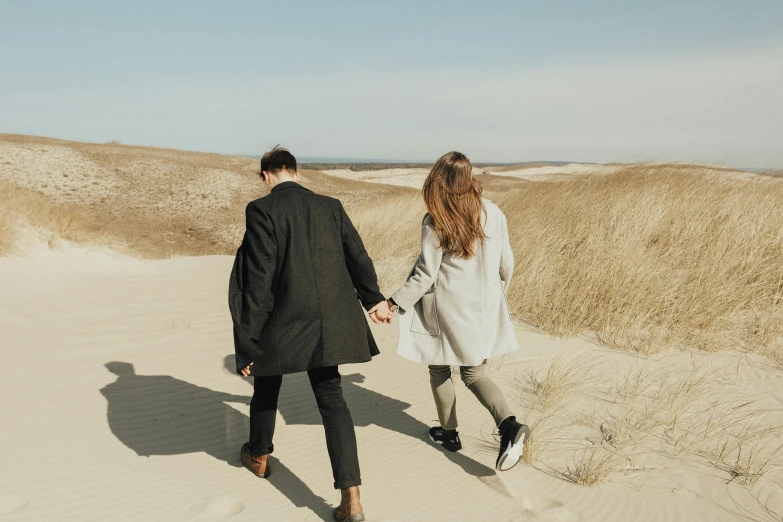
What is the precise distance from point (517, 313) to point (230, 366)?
3326 mm

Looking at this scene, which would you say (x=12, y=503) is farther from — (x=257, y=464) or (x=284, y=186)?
(x=284, y=186)

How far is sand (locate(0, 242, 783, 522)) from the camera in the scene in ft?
10.5

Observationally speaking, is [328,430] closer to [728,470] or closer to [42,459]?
[42,459]

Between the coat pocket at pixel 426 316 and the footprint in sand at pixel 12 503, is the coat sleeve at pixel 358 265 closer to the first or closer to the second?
the coat pocket at pixel 426 316

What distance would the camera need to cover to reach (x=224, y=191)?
1886 cm

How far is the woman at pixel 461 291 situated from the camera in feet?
10.8

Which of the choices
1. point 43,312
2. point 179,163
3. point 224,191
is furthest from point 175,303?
point 179,163

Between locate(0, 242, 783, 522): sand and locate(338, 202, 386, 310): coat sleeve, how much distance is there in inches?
46.7

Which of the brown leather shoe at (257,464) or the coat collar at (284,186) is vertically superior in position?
the coat collar at (284,186)

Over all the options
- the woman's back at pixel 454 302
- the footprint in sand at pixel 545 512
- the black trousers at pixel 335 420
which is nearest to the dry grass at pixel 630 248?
the footprint in sand at pixel 545 512

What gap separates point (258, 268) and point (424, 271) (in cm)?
98

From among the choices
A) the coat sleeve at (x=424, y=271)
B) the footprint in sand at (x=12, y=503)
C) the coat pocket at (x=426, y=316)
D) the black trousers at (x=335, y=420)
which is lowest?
the footprint in sand at (x=12, y=503)

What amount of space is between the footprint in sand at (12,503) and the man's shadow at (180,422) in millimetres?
721

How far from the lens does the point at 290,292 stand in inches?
115
